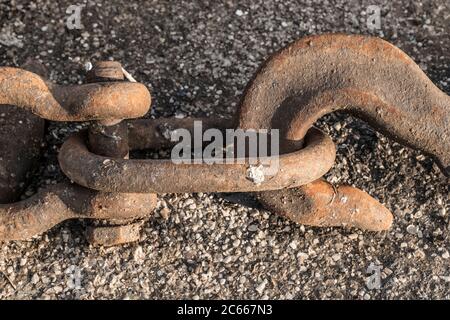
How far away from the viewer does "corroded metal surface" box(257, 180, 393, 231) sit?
6.13ft

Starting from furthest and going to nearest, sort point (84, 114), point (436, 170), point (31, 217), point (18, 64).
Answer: point (18, 64)
point (436, 170)
point (31, 217)
point (84, 114)

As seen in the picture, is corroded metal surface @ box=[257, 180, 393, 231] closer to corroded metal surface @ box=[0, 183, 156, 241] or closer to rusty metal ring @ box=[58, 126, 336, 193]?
rusty metal ring @ box=[58, 126, 336, 193]

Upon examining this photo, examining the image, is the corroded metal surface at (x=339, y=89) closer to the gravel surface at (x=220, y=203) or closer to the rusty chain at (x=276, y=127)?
the rusty chain at (x=276, y=127)

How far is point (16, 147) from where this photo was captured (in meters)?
1.99

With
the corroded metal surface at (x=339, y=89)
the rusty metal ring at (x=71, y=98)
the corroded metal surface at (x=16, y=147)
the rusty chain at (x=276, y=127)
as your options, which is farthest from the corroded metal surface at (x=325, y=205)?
the corroded metal surface at (x=16, y=147)

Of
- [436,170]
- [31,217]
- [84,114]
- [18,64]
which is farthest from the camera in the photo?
[18,64]

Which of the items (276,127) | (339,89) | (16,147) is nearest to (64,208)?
(16,147)

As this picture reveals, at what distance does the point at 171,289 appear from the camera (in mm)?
1863

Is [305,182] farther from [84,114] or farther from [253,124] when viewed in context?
[84,114]

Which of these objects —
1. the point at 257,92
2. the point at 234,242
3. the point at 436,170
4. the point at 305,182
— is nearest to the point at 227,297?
the point at 234,242

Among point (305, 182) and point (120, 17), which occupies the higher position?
point (120, 17)

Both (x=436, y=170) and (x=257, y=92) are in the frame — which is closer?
(x=257, y=92)

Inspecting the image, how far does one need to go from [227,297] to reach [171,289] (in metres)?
0.17

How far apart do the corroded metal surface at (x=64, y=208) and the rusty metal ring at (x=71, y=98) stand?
26cm
